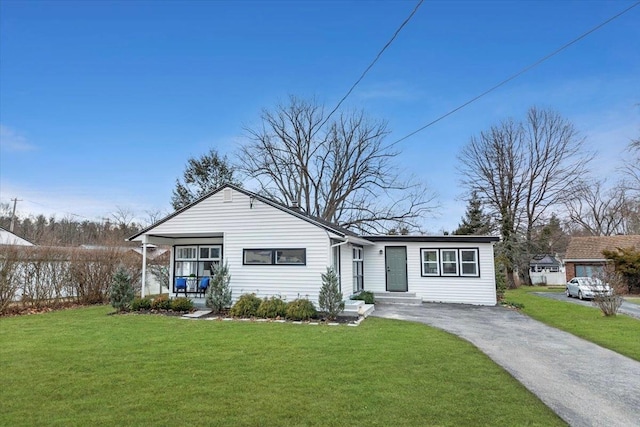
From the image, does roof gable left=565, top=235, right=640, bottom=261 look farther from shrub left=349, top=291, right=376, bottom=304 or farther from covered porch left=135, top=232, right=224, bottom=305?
covered porch left=135, top=232, right=224, bottom=305

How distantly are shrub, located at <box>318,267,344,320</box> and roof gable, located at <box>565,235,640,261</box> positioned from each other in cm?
2697

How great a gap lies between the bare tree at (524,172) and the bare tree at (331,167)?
731 centimetres

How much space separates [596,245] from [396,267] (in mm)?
23482

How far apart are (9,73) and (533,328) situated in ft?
58.9

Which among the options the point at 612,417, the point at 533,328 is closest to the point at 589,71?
the point at 533,328

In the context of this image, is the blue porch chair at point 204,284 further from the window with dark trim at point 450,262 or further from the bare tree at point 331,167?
the bare tree at point 331,167

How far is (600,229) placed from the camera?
125ft

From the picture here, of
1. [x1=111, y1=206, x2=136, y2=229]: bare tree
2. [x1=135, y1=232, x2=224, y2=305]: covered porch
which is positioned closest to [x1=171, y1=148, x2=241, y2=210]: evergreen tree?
[x1=111, y1=206, x2=136, y2=229]: bare tree

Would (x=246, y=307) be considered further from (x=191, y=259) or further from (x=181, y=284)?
(x=191, y=259)

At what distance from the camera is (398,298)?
14.9 m

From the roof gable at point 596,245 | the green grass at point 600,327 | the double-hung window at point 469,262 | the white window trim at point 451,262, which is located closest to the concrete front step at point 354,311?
the white window trim at point 451,262

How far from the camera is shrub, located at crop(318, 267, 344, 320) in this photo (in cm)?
1031

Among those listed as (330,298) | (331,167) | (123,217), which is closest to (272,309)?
(330,298)

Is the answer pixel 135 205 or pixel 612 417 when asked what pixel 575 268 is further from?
pixel 135 205
